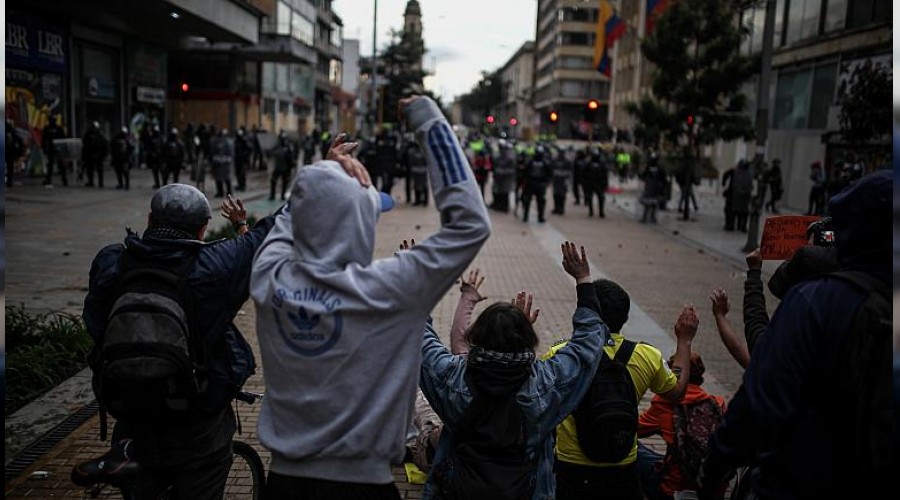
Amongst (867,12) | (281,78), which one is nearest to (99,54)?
(867,12)

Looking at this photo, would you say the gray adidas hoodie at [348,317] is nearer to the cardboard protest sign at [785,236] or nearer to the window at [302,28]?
the cardboard protest sign at [785,236]

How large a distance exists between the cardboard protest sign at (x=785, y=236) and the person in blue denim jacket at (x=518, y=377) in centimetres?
126

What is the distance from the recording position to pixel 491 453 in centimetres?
293

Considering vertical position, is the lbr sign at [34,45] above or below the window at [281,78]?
below

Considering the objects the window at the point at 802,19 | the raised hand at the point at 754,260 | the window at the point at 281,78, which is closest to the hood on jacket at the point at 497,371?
the raised hand at the point at 754,260

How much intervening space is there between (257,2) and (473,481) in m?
31.7

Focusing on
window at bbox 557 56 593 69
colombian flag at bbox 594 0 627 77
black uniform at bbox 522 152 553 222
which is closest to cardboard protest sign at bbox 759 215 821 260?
black uniform at bbox 522 152 553 222

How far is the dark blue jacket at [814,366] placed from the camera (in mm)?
2186

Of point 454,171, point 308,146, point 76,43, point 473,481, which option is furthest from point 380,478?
point 308,146

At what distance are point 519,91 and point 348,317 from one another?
158 m

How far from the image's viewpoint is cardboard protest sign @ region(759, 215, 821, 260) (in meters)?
3.95

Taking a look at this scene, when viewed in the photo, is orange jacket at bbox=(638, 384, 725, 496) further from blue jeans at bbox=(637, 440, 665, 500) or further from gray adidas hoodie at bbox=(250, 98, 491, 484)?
gray adidas hoodie at bbox=(250, 98, 491, 484)

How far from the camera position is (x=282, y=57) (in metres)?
38.4

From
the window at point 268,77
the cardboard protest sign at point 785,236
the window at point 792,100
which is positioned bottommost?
the cardboard protest sign at point 785,236
